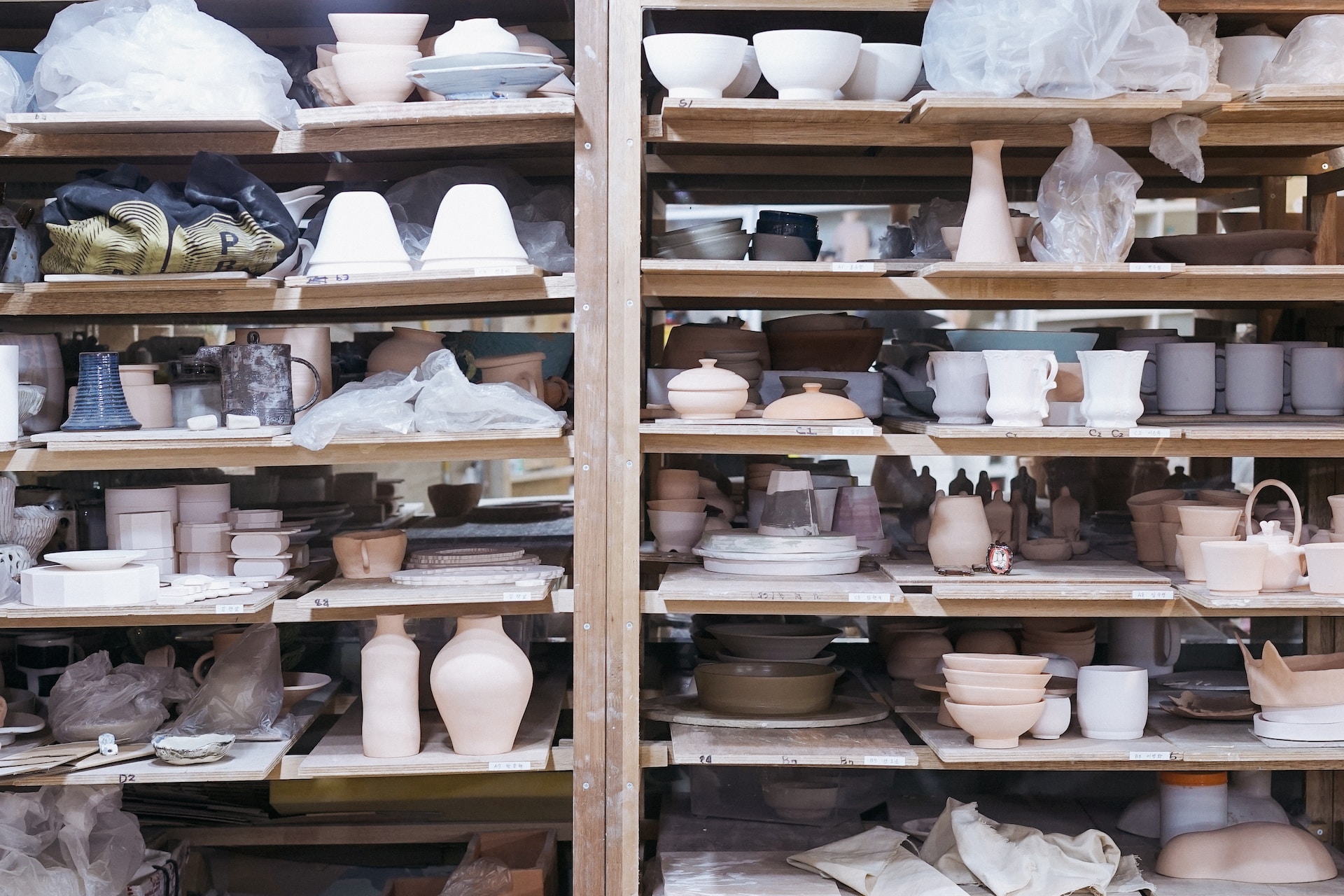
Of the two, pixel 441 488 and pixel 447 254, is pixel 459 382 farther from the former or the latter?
pixel 441 488

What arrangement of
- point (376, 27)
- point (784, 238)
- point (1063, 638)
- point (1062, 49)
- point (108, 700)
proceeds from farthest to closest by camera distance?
point (1063, 638), point (784, 238), point (108, 700), point (376, 27), point (1062, 49)

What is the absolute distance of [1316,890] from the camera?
2.49m

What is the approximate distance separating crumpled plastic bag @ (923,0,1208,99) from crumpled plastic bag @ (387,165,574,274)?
0.88m

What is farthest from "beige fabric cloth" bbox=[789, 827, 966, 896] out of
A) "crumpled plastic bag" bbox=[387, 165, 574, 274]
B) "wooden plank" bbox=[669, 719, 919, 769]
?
"crumpled plastic bag" bbox=[387, 165, 574, 274]

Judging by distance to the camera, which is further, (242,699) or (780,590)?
(242,699)

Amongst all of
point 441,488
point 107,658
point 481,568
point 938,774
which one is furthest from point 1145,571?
point 107,658

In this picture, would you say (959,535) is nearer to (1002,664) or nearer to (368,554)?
(1002,664)

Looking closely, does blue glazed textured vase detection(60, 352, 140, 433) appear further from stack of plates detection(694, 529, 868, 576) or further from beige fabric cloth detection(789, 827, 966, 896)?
beige fabric cloth detection(789, 827, 966, 896)

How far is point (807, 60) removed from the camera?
2.41m

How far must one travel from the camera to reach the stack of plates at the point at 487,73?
235cm

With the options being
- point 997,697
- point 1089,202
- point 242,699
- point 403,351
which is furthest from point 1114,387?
point 242,699

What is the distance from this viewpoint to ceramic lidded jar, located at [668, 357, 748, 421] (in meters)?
2.44

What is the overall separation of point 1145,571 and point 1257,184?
120 centimetres

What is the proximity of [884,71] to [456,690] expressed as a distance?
160cm
